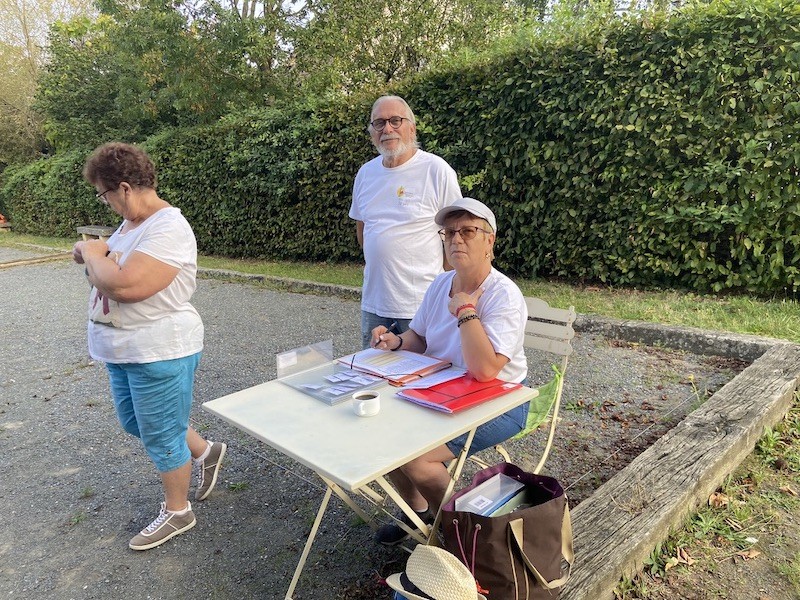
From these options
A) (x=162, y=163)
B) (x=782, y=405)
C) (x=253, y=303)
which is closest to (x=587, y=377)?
(x=782, y=405)

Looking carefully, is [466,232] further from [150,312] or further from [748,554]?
[748,554]

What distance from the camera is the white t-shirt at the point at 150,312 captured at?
2279 mm

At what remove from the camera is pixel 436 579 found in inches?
62.2

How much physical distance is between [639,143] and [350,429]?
484 cm

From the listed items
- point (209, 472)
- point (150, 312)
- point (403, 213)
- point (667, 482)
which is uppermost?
point (403, 213)

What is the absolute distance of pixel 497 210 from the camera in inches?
258

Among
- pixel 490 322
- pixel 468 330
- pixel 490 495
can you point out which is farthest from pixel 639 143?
pixel 490 495

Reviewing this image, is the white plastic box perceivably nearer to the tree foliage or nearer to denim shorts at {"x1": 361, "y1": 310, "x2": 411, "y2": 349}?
denim shorts at {"x1": 361, "y1": 310, "x2": 411, "y2": 349}

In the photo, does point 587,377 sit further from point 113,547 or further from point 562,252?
point 113,547

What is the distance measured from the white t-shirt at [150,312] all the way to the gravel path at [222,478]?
0.92 m

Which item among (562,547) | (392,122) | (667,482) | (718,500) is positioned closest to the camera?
(562,547)

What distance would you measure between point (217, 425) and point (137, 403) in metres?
1.45

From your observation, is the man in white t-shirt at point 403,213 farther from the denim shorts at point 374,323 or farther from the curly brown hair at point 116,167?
the curly brown hair at point 116,167

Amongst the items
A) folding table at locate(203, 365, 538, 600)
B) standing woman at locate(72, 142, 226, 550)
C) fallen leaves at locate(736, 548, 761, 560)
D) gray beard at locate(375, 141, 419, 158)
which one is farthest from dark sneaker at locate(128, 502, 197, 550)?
fallen leaves at locate(736, 548, 761, 560)
